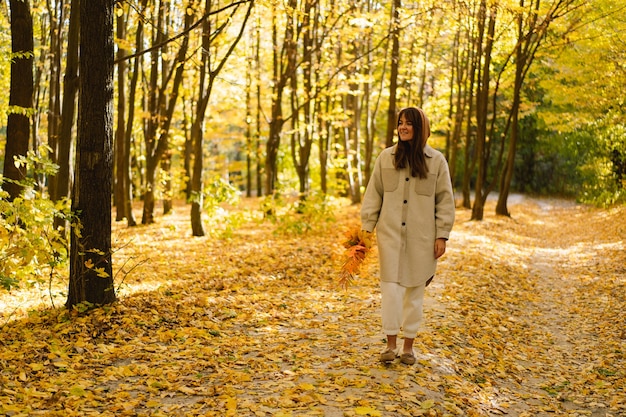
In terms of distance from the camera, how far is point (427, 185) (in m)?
4.95

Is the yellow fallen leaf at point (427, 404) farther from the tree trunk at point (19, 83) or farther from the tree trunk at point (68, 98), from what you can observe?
the tree trunk at point (19, 83)

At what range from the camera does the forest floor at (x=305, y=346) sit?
14.2ft

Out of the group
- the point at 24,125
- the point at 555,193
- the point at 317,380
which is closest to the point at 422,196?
the point at 317,380

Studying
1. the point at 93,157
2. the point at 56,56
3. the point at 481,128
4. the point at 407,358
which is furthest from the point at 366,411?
the point at 481,128

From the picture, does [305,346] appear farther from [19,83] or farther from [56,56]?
[56,56]

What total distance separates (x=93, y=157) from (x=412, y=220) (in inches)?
129

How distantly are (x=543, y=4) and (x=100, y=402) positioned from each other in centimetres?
1730

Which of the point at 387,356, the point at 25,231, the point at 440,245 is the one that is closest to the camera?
the point at 440,245

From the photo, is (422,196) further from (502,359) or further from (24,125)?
(24,125)

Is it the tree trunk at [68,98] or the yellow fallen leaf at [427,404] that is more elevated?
the tree trunk at [68,98]

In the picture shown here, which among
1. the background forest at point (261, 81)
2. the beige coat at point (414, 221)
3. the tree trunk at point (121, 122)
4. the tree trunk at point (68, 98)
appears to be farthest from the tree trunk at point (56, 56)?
the beige coat at point (414, 221)

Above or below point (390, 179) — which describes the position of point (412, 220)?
below

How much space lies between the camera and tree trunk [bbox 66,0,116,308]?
574cm

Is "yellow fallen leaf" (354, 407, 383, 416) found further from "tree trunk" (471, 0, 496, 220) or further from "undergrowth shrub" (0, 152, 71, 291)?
"tree trunk" (471, 0, 496, 220)
